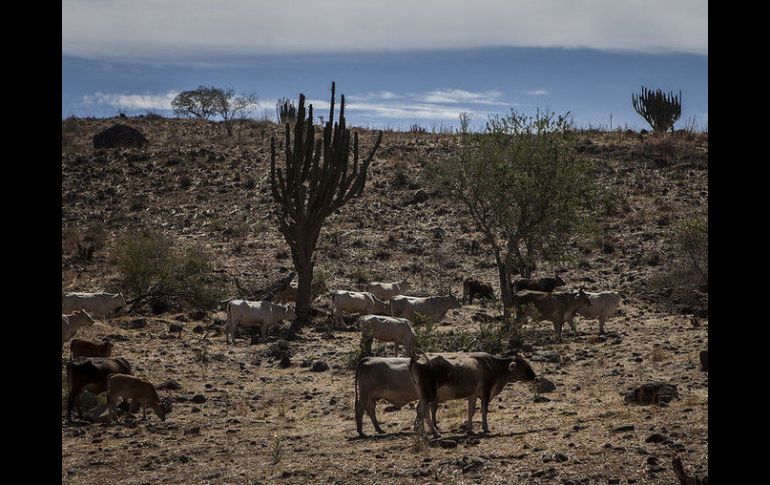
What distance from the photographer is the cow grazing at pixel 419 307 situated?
2369 centimetres

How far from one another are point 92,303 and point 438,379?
14769 mm

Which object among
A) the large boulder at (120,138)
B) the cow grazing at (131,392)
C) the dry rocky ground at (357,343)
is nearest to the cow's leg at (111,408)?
the cow grazing at (131,392)

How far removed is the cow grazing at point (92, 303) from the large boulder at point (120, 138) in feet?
95.6

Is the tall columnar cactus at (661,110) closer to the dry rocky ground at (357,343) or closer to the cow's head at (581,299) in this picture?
the dry rocky ground at (357,343)

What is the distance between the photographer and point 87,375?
14.1 metres

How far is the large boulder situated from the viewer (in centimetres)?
5178

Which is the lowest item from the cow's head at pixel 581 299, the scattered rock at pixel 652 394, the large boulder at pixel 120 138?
the scattered rock at pixel 652 394

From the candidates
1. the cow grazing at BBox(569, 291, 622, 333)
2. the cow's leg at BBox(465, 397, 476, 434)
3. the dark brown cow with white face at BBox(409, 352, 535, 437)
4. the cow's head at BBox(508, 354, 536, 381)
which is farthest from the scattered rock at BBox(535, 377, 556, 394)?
the cow grazing at BBox(569, 291, 622, 333)

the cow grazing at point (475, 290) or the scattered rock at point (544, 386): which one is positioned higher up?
the cow grazing at point (475, 290)

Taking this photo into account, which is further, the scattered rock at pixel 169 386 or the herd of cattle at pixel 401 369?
the scattered rock at pixel 169 386

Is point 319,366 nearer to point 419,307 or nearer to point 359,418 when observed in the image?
point 419,307

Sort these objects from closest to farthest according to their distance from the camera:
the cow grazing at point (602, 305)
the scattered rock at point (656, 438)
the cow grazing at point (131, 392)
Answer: the scattered rock at point (656, 438), the cow grazing at point (131, 392), the cow grazing at point (602, 305)

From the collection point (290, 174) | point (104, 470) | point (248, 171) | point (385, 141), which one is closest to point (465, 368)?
point (104, 470)

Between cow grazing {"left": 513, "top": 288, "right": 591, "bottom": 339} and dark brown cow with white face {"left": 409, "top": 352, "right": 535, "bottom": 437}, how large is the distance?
8977mm
